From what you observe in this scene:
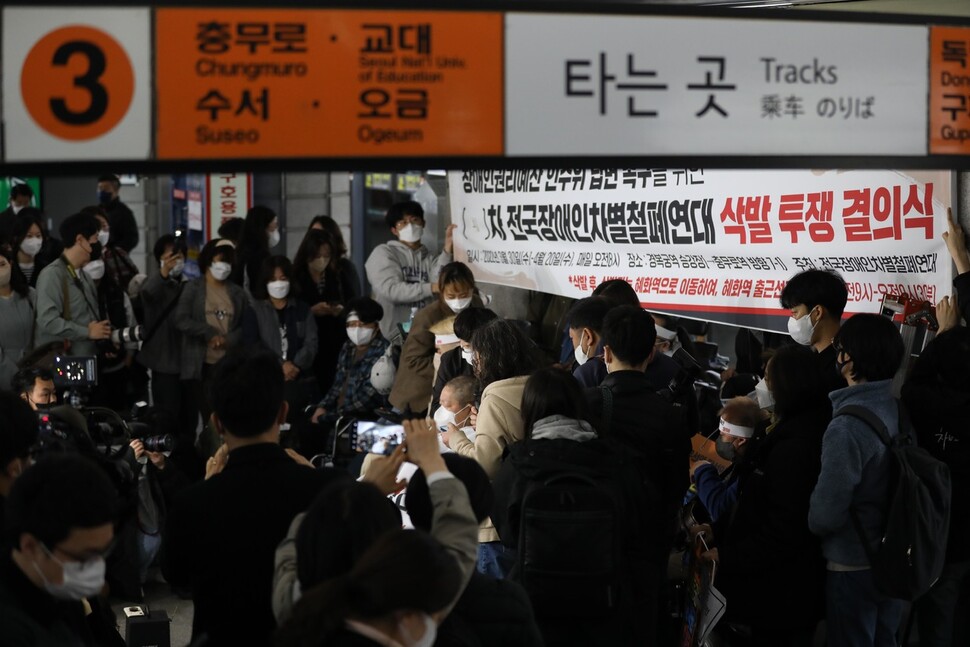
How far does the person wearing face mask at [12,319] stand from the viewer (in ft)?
27.4

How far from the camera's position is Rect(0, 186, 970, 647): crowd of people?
280 centimetres

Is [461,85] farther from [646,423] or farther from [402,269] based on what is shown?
[402,269]

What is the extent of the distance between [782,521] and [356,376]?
4.16m

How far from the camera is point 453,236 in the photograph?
376 inches

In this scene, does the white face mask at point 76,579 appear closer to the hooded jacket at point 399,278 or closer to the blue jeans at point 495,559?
the blue jeans at point 495,559

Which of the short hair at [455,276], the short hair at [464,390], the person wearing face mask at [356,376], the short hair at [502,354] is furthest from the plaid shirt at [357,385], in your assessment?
the short hair at [502,354]

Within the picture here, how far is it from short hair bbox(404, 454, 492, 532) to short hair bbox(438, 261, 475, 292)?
4093 millimetres

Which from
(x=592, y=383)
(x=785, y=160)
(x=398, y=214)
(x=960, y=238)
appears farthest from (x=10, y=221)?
(x=785, y=160)

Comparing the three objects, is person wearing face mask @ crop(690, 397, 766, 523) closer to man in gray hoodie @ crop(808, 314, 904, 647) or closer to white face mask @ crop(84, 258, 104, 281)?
→ man in gray hoodie @ crop(808, 314, 904, 647)

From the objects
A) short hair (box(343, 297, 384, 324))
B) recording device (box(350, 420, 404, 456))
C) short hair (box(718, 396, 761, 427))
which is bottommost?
recording device (box(350, 420, 404, 456))

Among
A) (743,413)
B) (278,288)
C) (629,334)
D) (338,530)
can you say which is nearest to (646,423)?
(629,334)

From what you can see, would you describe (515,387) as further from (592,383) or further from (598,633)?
(598,633)

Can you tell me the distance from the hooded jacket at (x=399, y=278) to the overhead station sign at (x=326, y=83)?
18.8 feet

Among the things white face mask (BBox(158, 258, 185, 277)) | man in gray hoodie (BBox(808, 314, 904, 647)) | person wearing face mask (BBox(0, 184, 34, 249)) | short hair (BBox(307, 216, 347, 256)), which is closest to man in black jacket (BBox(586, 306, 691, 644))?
man in gray hoodie (BBox(808, 314, 904, 647))
